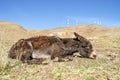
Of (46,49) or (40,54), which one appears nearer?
(40,54)

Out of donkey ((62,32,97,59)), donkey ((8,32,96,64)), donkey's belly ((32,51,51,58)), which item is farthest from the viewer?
donkey ((62,32,97,59))

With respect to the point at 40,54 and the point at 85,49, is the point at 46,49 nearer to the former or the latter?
the point at 40,54

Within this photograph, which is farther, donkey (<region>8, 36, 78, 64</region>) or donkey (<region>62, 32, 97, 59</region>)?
donkey (<region>62, 32, 97, 59</region>)

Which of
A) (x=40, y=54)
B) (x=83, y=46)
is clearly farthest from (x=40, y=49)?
(x=83, y=46)

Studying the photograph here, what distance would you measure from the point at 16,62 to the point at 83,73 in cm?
301

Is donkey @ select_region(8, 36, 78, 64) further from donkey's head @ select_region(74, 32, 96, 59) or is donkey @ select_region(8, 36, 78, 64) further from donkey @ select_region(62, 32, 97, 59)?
donkey's head @ select_region(74, 32, 96, 59)

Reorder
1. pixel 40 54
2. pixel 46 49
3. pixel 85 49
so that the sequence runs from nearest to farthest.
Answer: pixel 40 54, pixel 46 49, pixel 85 49

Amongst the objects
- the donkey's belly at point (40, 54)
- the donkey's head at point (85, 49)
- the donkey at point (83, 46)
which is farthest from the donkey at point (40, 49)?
the donkey's head at point (85, 49)

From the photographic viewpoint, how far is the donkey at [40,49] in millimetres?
11758

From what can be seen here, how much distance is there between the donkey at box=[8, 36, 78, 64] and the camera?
11.8m

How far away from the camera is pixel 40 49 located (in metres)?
12.3

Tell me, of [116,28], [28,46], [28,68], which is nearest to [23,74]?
[28,68]

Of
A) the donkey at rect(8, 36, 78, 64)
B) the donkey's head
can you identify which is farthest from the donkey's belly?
the donkey's head

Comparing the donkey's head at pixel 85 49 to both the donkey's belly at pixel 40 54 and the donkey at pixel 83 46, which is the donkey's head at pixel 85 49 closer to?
the donkey at pixel 83 46
